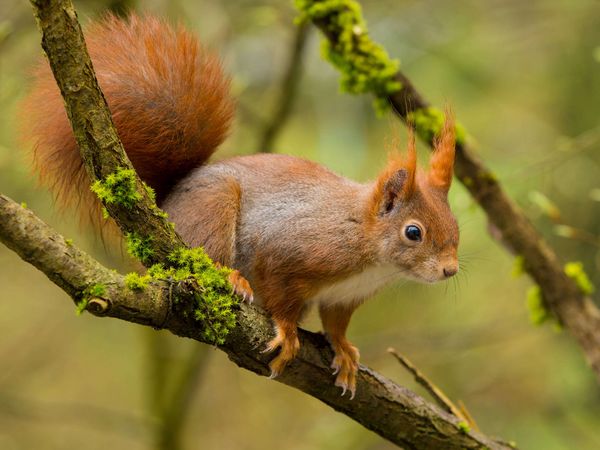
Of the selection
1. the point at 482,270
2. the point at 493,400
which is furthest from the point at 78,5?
the point at 493,400

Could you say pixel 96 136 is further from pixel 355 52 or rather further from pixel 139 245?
pixel 355 52

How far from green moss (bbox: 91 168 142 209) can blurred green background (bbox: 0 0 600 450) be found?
168cm

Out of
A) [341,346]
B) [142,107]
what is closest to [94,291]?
[142,107]

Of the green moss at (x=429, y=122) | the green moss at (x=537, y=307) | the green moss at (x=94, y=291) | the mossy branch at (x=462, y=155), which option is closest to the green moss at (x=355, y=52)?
the mossy branch at (x=462, y=155)

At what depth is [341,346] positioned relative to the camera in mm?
2691

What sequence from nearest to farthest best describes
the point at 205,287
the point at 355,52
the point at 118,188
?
1. the point at 118,188
2. the point at 205,287
3. the point at 355,52

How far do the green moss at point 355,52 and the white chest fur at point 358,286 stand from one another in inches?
29.5

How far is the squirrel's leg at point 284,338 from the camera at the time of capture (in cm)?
236

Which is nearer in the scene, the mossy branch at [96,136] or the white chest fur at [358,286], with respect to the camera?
the mossy branch at [96,136]

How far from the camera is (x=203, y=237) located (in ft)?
8.38

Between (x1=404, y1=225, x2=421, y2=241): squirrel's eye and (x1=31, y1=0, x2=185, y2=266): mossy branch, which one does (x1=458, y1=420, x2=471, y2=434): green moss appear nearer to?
(x1=404, y1=225, x2=421, y2=241): squirrel's eye

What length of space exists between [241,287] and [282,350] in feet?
0.82

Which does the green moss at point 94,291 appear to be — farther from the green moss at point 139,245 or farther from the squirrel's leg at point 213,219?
the squirrel's leg at point 213,219

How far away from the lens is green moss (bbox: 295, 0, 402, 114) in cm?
299
